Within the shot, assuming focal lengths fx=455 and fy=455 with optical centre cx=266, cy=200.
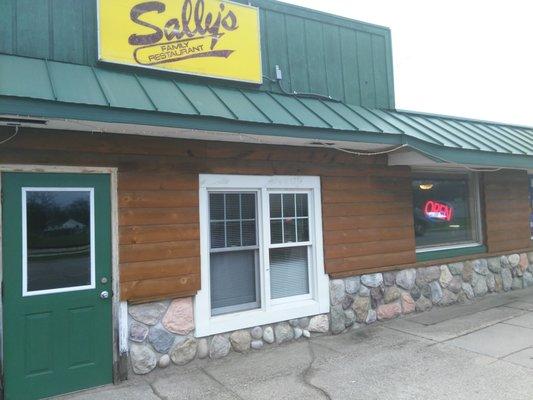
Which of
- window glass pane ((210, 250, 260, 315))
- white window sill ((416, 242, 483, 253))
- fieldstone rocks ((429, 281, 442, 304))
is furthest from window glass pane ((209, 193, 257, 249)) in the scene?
fieldstone rocks ((429, 281, 442, 304))

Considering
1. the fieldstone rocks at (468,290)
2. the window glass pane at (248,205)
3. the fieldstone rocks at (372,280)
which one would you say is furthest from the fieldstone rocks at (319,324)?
the fieldstone rocks at (468,290)

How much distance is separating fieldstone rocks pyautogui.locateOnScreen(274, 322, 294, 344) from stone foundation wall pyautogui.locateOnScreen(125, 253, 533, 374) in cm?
1

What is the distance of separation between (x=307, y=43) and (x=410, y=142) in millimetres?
2265

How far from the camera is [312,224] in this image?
649 centimetres

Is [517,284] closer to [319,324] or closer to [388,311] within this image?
[388,311]

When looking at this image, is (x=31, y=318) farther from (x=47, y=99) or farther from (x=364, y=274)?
(x=364, y=274)

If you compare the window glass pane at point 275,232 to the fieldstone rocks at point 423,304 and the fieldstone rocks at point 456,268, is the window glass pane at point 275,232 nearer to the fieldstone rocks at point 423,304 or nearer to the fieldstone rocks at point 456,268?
the fieldstone rocks at point 423,304

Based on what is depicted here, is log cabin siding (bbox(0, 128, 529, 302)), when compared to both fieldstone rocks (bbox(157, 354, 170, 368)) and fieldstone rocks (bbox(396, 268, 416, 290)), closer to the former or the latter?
fieldstone rocks (bbox(396, 268, 416, 290))

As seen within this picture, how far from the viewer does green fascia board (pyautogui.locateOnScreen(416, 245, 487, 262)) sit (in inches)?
302

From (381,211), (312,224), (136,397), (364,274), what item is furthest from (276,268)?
(136,397)

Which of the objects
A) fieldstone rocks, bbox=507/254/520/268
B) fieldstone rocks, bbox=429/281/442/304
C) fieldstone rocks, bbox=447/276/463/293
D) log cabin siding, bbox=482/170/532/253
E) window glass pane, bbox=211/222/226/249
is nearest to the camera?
window glass pane, bbox=211/222/226/249

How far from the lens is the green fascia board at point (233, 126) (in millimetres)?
3881

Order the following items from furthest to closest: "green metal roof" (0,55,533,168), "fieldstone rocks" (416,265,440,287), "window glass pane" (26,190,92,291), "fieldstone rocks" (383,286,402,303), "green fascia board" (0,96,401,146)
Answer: "fieldstone rocks" (416,265,440,287)
"fieldstone rocks" (383,286,402,303)
"window glass pane" (26,190,92,291)
"green metal roof" (0,55,533,168)
"green fascia board" (0,96,401,146)

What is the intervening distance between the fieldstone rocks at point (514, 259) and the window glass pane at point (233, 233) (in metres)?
5.91
